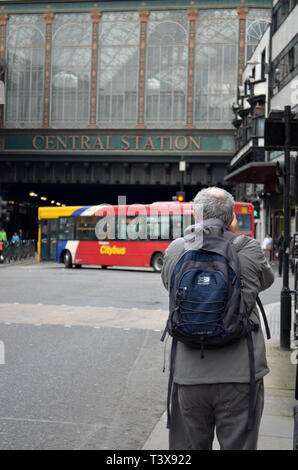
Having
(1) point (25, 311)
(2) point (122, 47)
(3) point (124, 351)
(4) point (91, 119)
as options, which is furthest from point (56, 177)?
(3) point (124, 351)

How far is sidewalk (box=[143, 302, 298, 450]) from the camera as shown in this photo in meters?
5.07

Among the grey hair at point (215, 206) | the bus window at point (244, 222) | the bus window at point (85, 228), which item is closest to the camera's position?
the grey hair at point (215, 206)

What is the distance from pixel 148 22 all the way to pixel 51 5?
784cm

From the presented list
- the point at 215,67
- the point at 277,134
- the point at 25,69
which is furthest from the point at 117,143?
the point at 277,134

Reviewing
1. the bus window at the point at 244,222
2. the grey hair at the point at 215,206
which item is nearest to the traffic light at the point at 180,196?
the bus window at the point at 244,222

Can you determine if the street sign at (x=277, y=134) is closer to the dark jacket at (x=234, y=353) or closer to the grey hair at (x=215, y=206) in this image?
the grey hair at (x=215, y=206)

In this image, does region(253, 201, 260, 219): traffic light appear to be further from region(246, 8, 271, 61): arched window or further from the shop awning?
region(246, 8, 271, 61): arched window

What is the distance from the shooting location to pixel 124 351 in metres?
9.27

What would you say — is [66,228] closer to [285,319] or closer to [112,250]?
[112,250]

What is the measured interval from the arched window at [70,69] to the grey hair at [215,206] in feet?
161

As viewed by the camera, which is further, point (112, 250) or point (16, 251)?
point (16, 251)

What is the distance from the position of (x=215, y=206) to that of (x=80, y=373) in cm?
461

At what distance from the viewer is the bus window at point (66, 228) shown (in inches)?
1293

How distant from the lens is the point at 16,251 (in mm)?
39500
